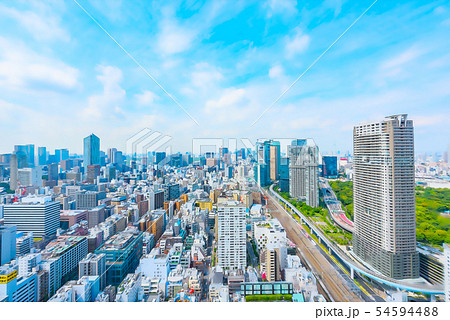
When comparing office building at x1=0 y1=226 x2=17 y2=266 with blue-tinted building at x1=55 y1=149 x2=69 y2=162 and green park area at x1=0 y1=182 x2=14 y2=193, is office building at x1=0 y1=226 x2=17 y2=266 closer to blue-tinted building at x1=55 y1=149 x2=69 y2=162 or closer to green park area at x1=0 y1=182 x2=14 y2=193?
green park area at x1=0 y1=182 x2=14 y2=193

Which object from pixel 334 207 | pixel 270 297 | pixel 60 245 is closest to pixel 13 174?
pixel 60 245

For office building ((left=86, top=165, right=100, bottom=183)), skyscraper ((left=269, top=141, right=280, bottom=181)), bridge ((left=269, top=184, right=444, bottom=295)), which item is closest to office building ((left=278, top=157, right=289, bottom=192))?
skyscraper ((left=269, top=141, right=280, bottom=181))

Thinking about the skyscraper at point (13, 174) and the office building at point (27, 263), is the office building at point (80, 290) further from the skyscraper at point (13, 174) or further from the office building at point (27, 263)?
the skyscraper at point (13, 174)

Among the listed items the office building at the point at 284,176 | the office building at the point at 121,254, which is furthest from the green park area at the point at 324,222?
the office building at the point at 121,254

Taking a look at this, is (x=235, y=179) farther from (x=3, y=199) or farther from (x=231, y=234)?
(x=3, y=199)
